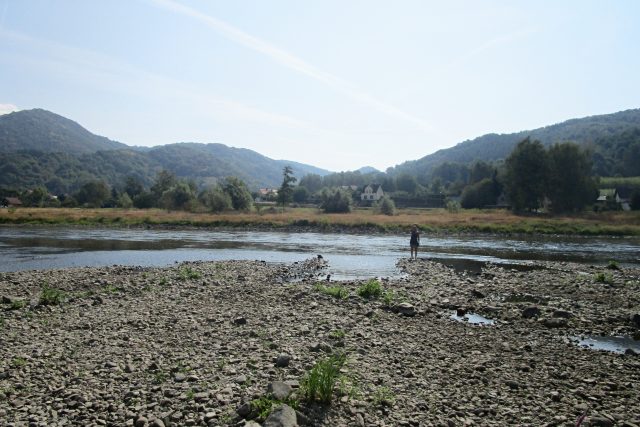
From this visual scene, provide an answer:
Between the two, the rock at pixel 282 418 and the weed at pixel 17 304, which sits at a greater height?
the rock at pixel 282 418

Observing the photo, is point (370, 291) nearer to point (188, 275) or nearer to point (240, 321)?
point (240, 321)

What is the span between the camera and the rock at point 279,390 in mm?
9344

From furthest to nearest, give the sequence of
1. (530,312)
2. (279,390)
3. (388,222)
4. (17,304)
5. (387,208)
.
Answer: (387,208)
(388,222)
(530,312)
(17,304)
(279,390)

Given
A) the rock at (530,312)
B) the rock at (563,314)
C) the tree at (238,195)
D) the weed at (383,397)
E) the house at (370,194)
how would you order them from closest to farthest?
the weed at (383,397) → the rock at (563,314) → the rock at (530,312) → the tree at (238,195) → the house at (370,194)

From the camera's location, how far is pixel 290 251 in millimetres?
47500

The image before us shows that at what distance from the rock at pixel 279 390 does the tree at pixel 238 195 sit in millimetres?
106055

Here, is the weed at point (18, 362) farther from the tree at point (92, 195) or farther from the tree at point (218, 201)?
the tree at point (92, 195)

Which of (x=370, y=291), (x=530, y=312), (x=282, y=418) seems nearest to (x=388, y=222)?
(x=370, y=291)

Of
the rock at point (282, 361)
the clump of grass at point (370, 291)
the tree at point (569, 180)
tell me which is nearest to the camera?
the rock at point (282, 361)

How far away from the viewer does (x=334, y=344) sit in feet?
45.4

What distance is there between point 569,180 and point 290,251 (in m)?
73.2

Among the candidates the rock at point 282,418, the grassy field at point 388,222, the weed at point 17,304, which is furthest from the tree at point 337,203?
the rock at point 282,418

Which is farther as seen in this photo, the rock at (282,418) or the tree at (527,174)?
the tree at (527,174)

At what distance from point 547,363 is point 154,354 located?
11.3 metres
